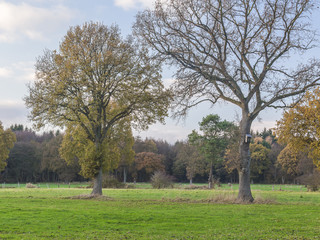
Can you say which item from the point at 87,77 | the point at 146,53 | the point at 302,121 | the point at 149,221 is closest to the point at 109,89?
the point at 87,77

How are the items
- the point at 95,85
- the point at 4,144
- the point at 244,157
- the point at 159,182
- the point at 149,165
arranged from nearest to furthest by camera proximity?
the point at 244,157, the point at 95,85, the point at 159,182, the point at 4,144, the point at 149,165

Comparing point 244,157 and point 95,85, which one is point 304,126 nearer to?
point 244,157

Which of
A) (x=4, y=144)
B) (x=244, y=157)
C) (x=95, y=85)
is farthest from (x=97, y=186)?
(x=4, y=144)

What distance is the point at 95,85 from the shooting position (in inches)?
1101

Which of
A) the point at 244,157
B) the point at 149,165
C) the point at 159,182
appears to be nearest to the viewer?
the point at 244,157

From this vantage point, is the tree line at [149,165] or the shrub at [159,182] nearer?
the shrub at [159,182]

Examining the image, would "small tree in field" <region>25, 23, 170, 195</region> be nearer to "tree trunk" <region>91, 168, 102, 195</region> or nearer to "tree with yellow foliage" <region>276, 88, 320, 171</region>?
"tree trunk" <region>91, 168, 102, 195</region>

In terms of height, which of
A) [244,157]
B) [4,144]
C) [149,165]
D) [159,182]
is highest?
[4,144]

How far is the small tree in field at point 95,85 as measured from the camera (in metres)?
27.5

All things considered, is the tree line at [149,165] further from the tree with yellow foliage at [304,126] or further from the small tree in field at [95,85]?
the tree with yellow foliage at [304,126]

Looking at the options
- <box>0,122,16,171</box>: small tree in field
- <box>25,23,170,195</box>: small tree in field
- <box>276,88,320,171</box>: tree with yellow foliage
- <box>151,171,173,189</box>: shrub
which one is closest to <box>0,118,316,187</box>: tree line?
<box>0,122,16,171</box>: small tree in field

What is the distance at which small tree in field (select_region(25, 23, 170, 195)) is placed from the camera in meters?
27.5

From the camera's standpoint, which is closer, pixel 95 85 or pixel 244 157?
pixel 244 157

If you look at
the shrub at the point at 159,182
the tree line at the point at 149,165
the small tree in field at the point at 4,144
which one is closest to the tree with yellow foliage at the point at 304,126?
the shrub at the point at 159,182
